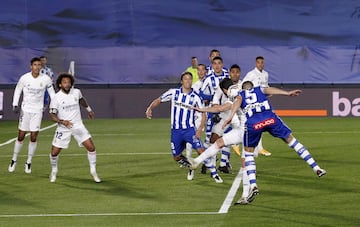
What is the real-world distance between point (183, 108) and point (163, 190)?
186 cm

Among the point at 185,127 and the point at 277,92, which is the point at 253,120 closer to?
the point at 277,92

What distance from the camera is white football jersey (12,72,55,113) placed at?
2250 centimetres

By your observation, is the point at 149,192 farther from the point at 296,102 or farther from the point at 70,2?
the point at 70,2

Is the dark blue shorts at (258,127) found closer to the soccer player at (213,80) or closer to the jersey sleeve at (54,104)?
the soccer player at (213,80)

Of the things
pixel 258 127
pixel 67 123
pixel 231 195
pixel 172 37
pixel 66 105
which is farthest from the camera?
pixel 172 37

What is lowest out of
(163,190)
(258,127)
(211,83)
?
(163,190)

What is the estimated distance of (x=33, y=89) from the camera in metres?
22.5

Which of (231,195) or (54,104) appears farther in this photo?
(54,104)

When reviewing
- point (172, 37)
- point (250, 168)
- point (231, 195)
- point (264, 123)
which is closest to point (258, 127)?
point (264, 123)

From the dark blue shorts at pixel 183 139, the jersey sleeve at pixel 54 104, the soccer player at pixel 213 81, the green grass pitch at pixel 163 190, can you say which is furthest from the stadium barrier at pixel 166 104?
the dark blue shorts at pixel 183 139

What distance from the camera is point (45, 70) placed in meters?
33.4

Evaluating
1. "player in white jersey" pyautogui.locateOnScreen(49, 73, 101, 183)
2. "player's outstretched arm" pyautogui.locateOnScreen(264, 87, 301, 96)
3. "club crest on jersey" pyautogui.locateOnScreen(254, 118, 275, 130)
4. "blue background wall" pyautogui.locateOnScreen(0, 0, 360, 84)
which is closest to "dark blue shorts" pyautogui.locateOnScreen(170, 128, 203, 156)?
"player in white jersey" pyautogui.locateOnScreen(49, 73, 101, 183)

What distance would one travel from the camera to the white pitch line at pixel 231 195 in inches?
662

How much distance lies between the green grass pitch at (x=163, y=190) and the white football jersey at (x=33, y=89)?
145 centimetres
